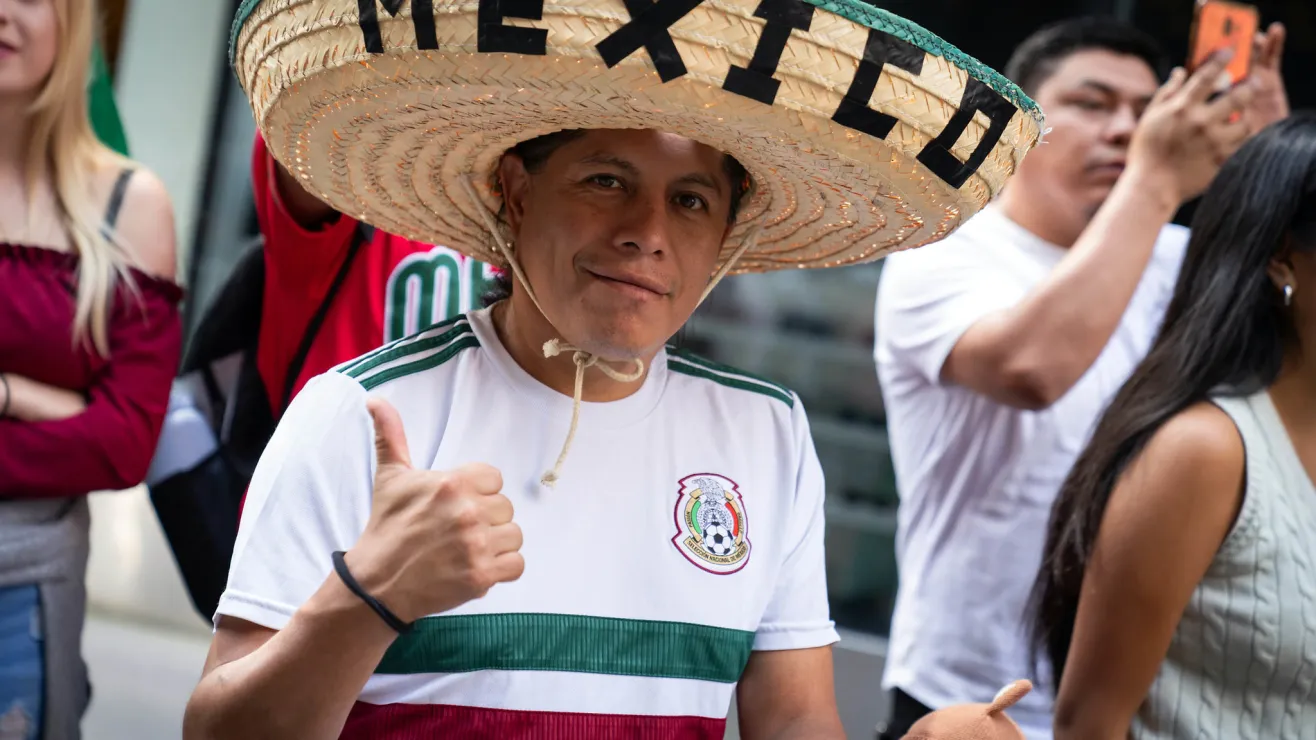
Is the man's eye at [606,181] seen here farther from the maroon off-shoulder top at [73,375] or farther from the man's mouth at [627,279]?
the maroon off-shoulder top at [73,375]

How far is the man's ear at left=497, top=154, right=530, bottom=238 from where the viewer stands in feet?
6.16

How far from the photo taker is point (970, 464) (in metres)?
2.78

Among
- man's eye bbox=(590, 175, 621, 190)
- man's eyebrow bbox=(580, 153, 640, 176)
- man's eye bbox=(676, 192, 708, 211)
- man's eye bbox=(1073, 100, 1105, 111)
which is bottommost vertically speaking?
man's eye bbox=(676, 192, 708, 211)

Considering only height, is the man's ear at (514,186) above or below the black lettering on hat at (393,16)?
below

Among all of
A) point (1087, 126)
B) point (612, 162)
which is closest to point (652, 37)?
point (612, 162)

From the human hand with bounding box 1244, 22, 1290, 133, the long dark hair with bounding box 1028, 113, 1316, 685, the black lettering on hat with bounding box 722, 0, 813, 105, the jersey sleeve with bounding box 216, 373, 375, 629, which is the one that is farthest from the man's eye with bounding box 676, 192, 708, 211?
A: the human hand with bounding box 1244, 22, 1290, 133

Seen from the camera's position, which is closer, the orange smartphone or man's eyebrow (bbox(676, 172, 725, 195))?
man's eyebrow (bbox(676, 172, 725, 195))

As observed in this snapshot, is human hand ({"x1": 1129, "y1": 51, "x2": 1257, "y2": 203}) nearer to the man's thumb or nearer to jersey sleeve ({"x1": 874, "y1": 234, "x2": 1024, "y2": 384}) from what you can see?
jersey sleeve ({"x1": 874, "y1": 234, "x2": 1024, "y2": 384})

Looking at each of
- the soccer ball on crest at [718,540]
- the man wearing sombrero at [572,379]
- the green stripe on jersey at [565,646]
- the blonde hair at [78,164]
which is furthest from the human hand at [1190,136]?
the blonde hair at [78,164]

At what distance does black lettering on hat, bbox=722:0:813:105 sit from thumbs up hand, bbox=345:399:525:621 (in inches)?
19.7

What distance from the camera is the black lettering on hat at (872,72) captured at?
1449mm

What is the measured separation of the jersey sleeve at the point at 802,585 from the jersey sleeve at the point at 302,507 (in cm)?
63

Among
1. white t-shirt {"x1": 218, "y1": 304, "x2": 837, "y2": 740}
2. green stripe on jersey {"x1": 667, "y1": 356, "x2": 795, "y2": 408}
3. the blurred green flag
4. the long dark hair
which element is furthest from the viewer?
the blurred green flag

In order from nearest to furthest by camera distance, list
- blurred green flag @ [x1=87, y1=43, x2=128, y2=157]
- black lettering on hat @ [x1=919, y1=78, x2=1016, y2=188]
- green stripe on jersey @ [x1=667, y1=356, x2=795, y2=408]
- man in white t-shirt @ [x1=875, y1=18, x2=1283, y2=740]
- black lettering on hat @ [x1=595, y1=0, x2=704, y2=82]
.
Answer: black lettering on hat @ [x1=595, y1=0, x2=704, y2=82], black lettering on hat @ [x1=919, y1=78, x2=1016, y2=188], green stripe on jersey @ [x1=667, y1=356, x2=795, y2=408], man in white t-shirt @ [x1=875, y1=18, x2=1283, y2=740], blurred green flag @ [x1=87, y1=43, x2=128, y2=157]
